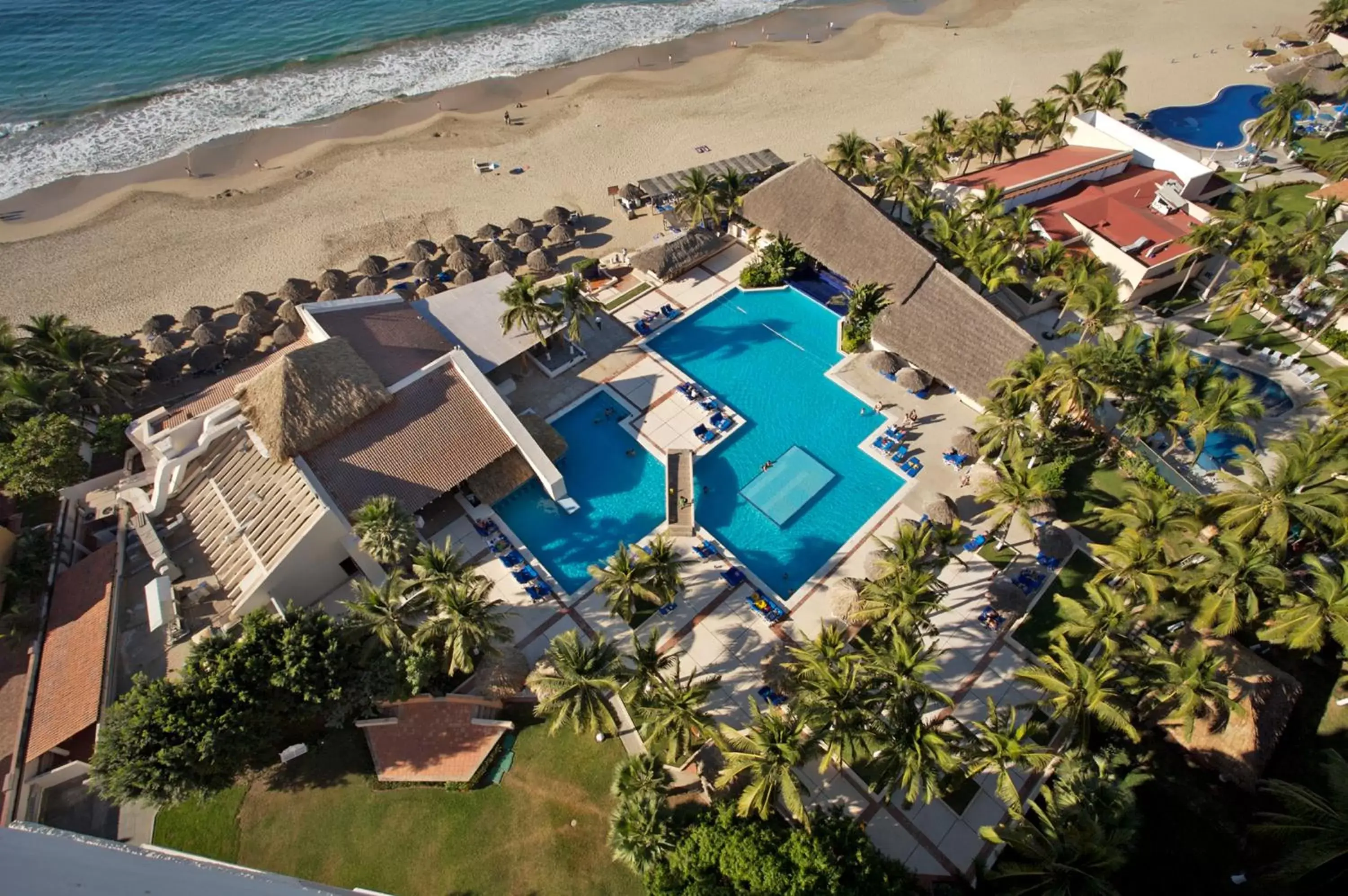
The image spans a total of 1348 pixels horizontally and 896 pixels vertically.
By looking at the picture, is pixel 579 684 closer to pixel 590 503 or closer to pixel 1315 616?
pixel 590 503

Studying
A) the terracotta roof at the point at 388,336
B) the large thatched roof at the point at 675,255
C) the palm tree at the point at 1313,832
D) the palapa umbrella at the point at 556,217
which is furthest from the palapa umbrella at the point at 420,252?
the palm tree at the point at 1313,832

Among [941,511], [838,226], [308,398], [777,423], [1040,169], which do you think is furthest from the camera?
[1040,169]

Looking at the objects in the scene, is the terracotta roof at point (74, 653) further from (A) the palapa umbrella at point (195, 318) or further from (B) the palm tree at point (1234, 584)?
(B) the palm tree at point (1234, 584)

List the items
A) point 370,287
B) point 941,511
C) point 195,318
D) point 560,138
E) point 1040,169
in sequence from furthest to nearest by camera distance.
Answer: point 560,138
point 1040,169
point 370,287
point 195,318
point 941,511

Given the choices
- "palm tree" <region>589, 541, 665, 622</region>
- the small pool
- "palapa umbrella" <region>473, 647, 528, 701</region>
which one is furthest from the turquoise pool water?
the small pool

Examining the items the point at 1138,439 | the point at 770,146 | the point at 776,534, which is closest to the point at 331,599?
the point at 776,534

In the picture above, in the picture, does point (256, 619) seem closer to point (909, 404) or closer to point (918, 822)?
point (918, 822)

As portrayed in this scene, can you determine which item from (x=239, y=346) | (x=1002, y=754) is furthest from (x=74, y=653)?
(x=1002, y=754)

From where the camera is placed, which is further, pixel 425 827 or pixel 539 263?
pixel 539 263
